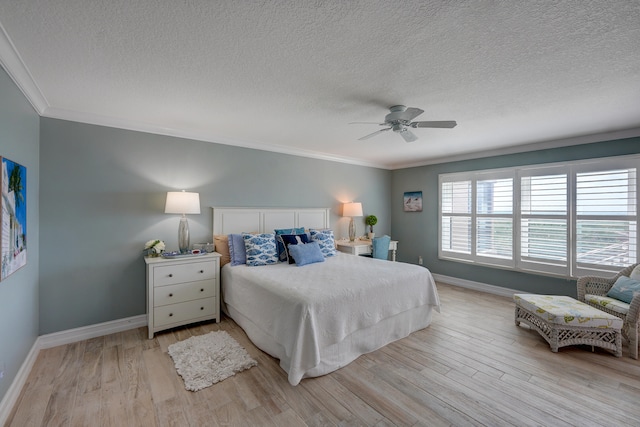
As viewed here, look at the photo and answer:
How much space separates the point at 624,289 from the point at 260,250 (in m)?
4.05

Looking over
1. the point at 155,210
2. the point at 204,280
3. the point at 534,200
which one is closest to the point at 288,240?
the point at 204,280

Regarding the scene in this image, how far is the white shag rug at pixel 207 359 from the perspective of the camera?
7.30ft

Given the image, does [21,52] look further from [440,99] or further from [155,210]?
[440,99]

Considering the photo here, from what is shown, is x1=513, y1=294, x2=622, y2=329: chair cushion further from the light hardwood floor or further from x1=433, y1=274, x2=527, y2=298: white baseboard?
x1=433, y1=274, x2=527, y2=298: white baseboard

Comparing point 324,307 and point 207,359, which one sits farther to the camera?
point 207,359

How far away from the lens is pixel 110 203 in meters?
3.10

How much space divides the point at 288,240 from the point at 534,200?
3799 millimetres

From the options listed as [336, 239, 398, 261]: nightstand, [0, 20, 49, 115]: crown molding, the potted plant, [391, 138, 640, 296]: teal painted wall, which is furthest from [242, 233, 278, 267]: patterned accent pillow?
[391, 138, 640, 296]: teal painted wall

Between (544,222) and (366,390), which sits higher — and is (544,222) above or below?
above

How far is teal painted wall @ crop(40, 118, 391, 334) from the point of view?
9.23 feet

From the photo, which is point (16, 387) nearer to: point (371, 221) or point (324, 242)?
point (324, 242)

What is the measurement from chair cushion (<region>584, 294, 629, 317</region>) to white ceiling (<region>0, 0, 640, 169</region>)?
1985 millimetres

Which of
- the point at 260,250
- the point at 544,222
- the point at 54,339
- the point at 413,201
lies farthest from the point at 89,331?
the point at 544,222

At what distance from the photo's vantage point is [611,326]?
102 inches
